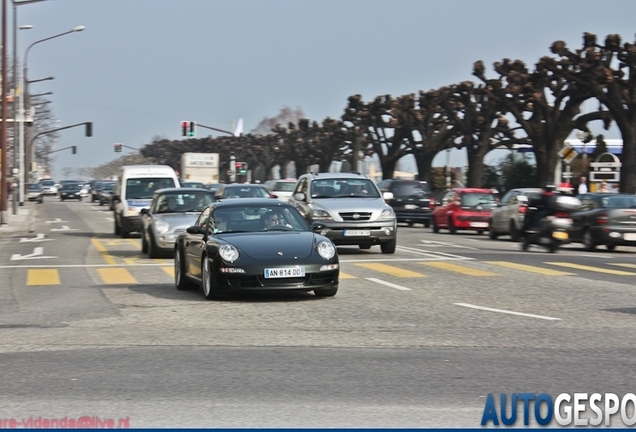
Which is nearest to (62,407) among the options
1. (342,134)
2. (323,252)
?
(323,252)

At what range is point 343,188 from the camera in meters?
25.2

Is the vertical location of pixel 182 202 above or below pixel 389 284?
above

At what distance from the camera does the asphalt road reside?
7.32m

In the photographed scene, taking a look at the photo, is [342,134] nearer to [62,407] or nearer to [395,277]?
[395,277]

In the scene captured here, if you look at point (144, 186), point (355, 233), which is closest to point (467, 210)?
point (144, 186)

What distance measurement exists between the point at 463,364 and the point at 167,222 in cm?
1459

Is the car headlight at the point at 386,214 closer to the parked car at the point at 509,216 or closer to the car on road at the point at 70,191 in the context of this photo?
the parked car at the point at 509,216

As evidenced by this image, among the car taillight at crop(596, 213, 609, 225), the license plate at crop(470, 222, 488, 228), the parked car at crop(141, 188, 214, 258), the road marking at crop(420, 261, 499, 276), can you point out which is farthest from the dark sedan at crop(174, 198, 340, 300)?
the license plate at crop(470, 222, 488, 228)

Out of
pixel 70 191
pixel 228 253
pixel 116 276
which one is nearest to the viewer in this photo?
pixel 228 253

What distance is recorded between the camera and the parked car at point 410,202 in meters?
42.9

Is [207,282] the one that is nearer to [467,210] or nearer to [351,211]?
[351,211]

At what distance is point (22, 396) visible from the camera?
7695mm

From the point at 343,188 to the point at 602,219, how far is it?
6733 mm

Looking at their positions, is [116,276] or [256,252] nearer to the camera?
[256,252]
